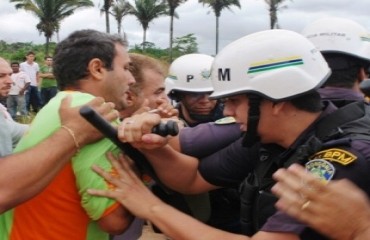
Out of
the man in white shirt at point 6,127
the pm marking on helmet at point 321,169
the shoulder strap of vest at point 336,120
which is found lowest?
the man in white shirt at point 6,127

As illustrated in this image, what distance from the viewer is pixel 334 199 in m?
1.51

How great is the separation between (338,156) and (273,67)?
536mm

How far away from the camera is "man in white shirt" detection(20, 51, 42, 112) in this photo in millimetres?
15125

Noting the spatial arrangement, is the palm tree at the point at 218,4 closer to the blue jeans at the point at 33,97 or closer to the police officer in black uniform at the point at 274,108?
the blue jeans at the point at 33,97

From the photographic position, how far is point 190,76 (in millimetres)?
4512

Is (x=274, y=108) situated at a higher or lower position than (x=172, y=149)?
higher

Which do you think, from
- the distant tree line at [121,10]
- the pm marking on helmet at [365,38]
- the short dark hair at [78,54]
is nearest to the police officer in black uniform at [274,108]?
the short dark hair at [78,54]

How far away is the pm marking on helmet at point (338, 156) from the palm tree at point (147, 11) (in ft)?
146

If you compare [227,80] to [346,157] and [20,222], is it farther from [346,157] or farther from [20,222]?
[20,222]

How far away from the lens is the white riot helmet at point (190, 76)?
445cm

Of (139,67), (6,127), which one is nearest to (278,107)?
(139,67)

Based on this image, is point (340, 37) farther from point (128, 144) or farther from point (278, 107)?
point (128, 144)

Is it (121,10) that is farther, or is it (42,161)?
(121,10)

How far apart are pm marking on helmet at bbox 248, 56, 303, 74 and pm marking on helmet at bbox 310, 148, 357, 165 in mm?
474
